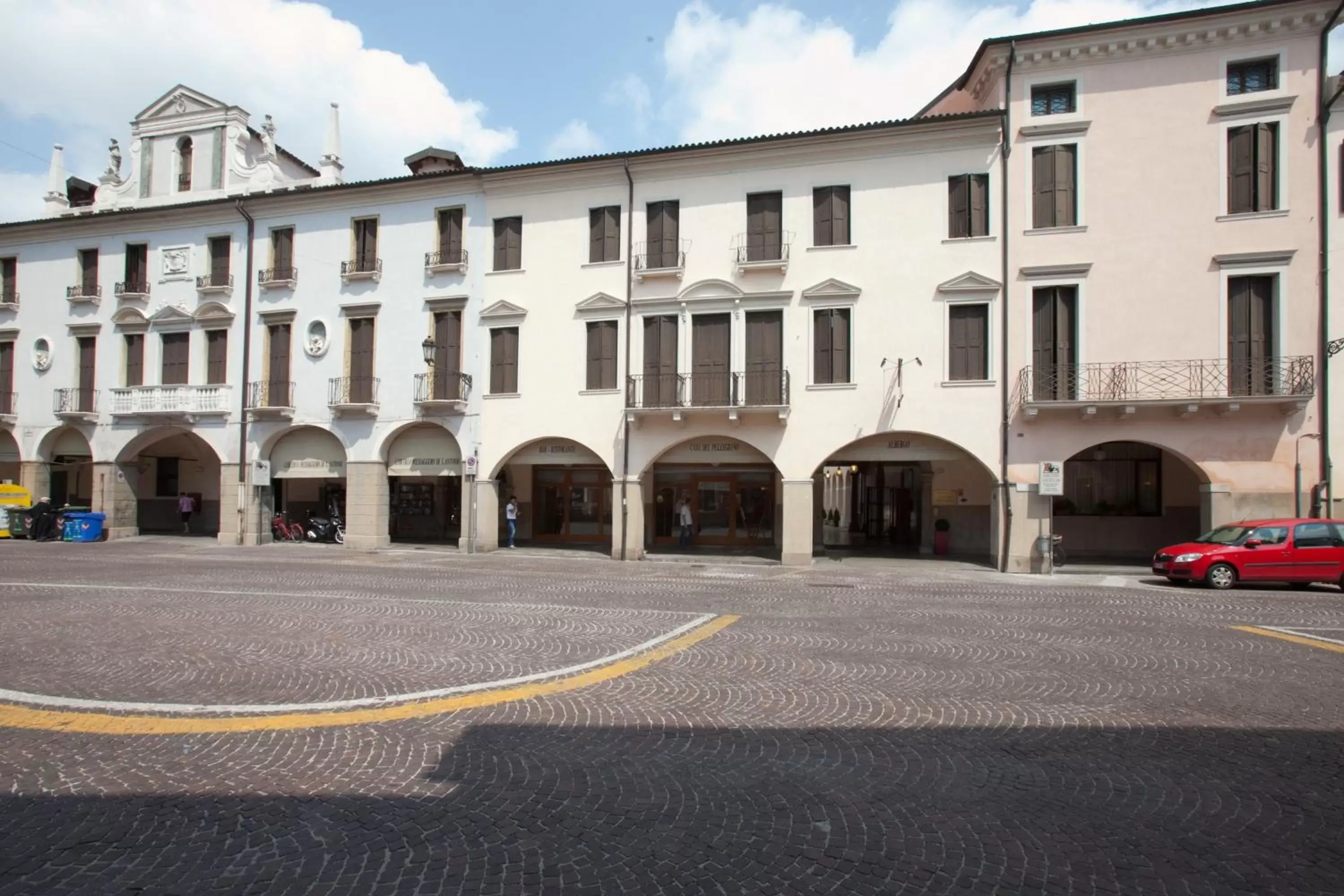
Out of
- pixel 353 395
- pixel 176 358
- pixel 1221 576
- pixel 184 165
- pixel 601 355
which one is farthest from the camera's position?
pixel 184 165

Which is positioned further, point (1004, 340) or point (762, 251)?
point (762, 251)

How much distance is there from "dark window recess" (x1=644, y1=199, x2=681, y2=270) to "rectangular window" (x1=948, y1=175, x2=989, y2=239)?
24.1ft

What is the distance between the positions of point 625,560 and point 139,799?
17479mm

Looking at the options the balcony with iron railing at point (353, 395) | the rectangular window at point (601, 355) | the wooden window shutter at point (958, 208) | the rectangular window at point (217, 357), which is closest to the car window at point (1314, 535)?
the wooden window shutter at point (958, 208)

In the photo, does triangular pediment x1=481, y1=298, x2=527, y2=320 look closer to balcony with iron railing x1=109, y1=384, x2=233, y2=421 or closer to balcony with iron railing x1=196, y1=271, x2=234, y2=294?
balcony with iron railing x1=196, y1=271, x2=234, y2=294

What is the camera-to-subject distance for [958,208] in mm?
19969

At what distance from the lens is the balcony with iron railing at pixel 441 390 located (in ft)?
77.1

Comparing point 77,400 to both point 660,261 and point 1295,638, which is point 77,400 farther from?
point 1295,638

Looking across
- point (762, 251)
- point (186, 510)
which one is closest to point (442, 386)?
point (762, 251)

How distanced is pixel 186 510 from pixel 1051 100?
3142 centimetres

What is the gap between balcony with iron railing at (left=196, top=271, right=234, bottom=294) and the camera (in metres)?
25.9

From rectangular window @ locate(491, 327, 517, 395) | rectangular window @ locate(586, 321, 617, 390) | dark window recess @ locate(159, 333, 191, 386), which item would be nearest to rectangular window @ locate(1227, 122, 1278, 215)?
rectangular window @ locate(586, 321, 617, 390)

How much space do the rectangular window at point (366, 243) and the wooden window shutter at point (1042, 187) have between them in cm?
1941

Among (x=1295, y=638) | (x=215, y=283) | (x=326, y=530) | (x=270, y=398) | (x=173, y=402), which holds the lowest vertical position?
(x=326, y=530)
